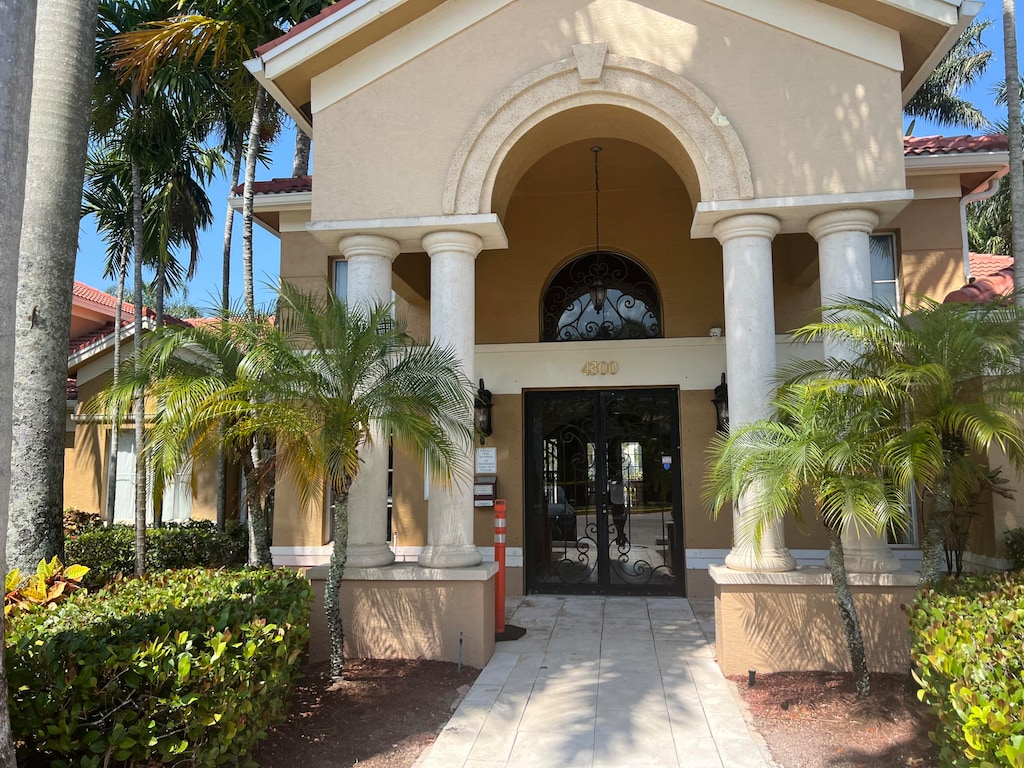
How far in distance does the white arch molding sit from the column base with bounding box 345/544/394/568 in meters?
3.53

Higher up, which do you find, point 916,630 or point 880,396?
point 880,396

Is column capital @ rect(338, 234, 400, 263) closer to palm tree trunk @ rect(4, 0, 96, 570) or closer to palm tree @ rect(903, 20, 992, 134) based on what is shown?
palm tree trunk @ rect(4, 0, 96, 570)

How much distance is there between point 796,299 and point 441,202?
5.37 meters

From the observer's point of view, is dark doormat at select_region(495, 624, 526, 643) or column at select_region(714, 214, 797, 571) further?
dark doormat at select_region(495, 624, 526, 643)

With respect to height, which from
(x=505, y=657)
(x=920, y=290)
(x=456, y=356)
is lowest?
(x=505, y=657)

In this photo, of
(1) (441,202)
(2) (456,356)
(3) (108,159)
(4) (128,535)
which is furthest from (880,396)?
(3) (108,159)

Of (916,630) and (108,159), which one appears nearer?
(916,630)

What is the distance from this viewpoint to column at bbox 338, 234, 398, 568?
737 centimetres

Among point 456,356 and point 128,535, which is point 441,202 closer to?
point 456,356

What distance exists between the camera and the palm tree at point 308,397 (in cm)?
602

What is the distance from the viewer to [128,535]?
11.2 metres

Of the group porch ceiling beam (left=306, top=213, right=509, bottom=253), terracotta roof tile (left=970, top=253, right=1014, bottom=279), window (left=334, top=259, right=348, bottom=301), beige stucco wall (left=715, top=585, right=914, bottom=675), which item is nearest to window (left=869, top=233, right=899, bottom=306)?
terracotta roof tile (left=970, top=253, right=1014, bottom=279)

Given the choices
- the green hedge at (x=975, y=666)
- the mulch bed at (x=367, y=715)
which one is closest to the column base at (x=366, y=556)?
the mulch bed at (x=367, y=715)

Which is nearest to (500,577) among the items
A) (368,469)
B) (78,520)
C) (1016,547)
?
(368,469)
